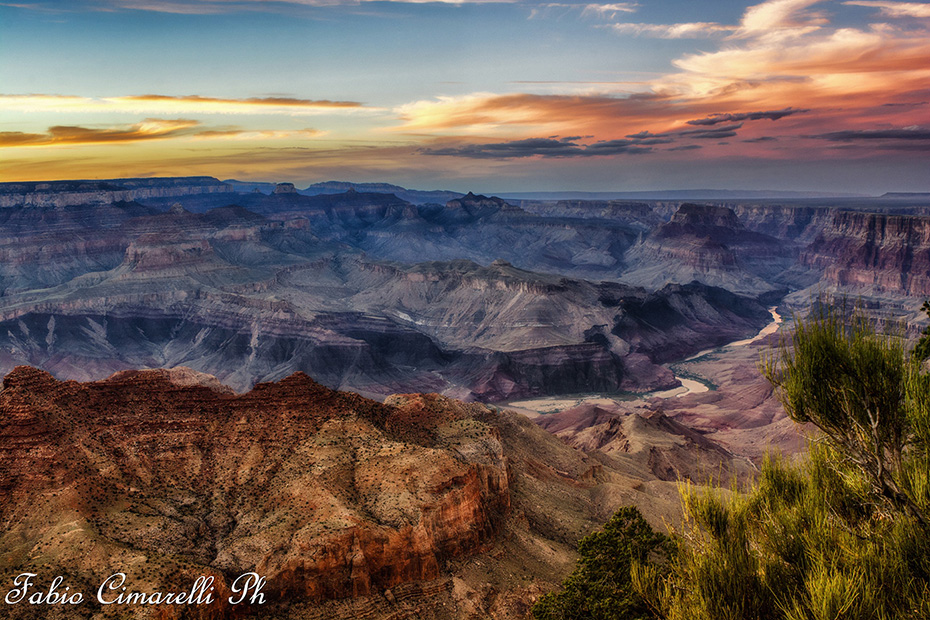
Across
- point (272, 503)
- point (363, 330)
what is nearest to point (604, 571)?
point (272, 503)

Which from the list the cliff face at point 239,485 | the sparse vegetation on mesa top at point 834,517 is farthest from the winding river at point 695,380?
the sparse vegetation on mesa top at point 834,517

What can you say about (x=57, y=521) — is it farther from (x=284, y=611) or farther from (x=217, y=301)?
(x=217, y=301)

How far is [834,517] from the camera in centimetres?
1658

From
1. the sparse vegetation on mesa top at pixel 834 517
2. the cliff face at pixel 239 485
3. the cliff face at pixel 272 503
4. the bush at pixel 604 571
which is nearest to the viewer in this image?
the sparse vegetation on mesa top at pixel 834 517

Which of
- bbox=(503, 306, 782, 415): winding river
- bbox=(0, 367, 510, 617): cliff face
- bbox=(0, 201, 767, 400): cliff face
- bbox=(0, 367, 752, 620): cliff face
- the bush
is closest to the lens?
the bush

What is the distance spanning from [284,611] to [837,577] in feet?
90.9

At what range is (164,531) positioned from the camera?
3441cm

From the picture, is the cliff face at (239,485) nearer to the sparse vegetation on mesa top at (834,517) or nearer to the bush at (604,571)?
the bush at (604,571)

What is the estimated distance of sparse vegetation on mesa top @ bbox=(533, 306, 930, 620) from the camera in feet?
45.6

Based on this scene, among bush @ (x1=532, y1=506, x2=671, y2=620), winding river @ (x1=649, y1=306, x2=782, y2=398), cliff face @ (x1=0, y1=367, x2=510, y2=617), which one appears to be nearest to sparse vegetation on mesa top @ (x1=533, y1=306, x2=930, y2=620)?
bush @ (x1=532, y1=506, x2=671, y2=620)

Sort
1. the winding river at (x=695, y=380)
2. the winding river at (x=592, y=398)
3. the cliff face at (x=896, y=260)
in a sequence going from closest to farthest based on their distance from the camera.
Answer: the winding river at (x=592, y=398) < the winding river at (x=695, y=380) < the cliff face at (x=896, y=260)

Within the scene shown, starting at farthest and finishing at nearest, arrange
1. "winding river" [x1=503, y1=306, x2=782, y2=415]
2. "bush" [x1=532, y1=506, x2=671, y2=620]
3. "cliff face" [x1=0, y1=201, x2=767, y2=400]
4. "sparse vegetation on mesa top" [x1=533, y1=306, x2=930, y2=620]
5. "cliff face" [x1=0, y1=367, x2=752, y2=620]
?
"cliff face" [x1=0, y1=201, x2=767, y2=400]
"winding river" [x1=503, y1=306, x2=782, y2=415]
"cliff face" [x1=0, y1=367, x2=752, y2=620]
"bush" [x1=532, y1=506, x2=671, y2=620]
"sparse vegetation on mesa top" [x1=533, y1=306, x2=930, y2=620]

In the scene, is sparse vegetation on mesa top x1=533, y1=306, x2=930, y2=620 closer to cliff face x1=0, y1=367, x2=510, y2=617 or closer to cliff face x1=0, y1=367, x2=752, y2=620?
cliff face x1=0, y1=367, x2=752, y2=620

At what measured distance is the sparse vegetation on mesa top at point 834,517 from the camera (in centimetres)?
1391
